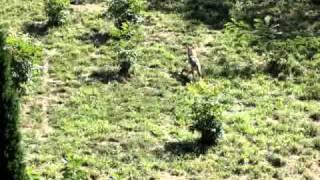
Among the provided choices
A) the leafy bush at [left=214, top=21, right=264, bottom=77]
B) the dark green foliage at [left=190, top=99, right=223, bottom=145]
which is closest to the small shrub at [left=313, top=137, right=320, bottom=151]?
the dark green foliage at [left=190, top=99, right=223, bottom=145]

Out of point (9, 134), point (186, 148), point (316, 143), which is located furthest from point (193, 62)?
point (9, 134)

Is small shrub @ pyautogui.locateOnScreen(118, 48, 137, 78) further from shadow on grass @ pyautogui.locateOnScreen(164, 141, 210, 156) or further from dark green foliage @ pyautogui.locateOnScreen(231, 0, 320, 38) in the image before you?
dark green foliage @ pyautogui.locateOnScreen(231, 0, 320, 38)

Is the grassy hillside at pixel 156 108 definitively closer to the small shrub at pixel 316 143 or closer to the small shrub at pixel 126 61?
the small shrub at pixel 316 143

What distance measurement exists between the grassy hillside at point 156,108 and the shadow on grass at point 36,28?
1.9 inches

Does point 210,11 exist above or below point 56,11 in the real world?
below

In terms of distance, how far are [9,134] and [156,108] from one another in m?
5.17

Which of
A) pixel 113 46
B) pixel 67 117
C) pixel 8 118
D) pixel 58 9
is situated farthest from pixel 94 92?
pixel 8 118

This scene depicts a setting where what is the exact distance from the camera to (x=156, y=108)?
14133mm

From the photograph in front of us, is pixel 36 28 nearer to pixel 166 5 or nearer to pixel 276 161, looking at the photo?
pixel 166 5

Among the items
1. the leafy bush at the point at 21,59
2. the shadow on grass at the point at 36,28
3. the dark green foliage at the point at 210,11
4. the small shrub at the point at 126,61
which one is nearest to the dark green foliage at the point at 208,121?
the small shrub at the point at 126,61

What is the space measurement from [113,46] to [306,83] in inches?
175

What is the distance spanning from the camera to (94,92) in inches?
576

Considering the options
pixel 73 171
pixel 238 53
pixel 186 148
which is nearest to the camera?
pixel 73 171

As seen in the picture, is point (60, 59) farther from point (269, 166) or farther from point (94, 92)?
point (269, 166)
